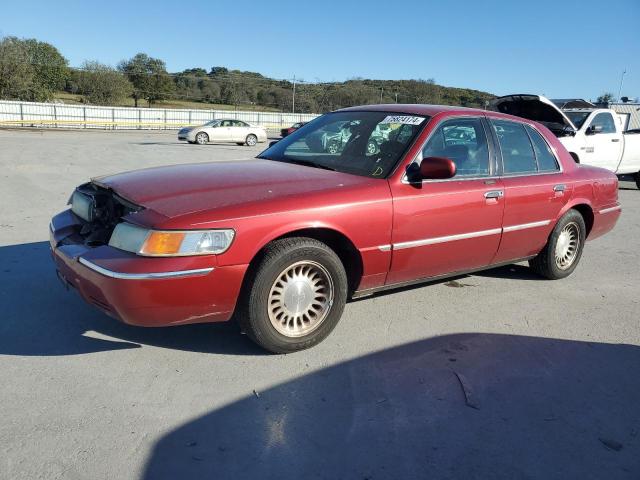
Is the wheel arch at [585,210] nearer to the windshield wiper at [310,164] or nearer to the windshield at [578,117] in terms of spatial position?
the windshield wiper at [310,164]

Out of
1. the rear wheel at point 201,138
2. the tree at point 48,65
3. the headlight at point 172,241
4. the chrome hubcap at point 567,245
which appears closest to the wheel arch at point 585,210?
the chrome hubcap at point 567,245

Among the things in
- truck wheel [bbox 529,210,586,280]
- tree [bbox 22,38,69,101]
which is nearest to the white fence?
tree [bbox 22,38,69,101]

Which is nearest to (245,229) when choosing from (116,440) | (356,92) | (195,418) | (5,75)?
(195,418)

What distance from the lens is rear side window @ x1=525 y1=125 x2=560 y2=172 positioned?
4.93 metres

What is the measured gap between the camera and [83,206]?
3695 mm

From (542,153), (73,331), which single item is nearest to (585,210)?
(542,153)

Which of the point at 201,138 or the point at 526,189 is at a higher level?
the point at 526,189

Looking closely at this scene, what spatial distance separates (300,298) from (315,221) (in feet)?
1.68

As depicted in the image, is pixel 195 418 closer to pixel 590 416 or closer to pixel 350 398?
pixel 350 398

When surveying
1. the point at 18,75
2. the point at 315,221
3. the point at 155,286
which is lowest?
the point at 155,286

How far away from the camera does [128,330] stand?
370 cm

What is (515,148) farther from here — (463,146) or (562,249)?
(562,249)

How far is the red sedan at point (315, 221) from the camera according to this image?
9.86 feet

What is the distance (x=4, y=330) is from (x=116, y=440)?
1592 mm
